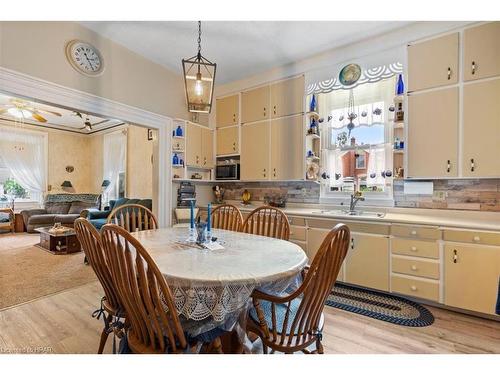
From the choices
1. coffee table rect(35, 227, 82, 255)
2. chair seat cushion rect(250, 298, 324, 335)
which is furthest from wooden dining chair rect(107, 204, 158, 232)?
coffee table rect(35, 227, 82, 255)

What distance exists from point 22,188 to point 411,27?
28.0ft

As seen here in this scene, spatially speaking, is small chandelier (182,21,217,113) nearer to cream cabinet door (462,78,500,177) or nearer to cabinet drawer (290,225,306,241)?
cabinet drawer (290,225,306,241)

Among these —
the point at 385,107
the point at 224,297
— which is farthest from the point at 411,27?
the point at 224,297

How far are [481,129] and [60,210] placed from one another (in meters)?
8.00

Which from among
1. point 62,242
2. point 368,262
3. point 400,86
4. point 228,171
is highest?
point 400,86

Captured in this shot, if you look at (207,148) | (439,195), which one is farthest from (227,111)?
(439,195)

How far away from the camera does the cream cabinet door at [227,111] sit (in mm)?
3918

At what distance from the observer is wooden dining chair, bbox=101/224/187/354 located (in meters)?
1.04

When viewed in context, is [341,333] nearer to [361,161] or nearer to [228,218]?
[228,218]

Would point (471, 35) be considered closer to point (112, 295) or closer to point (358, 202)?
point (358, 202)

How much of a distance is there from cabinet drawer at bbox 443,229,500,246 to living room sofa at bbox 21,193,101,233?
6.21m

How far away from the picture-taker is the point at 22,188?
20.6ft

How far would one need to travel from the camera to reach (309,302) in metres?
1.15

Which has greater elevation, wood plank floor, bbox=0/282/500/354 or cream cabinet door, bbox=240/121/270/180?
cream cabinet door, bbox=240/121/270/180
